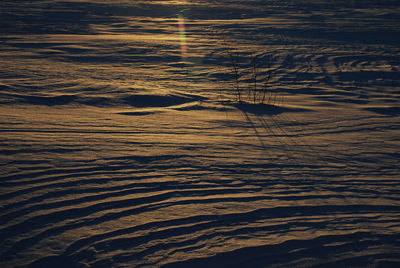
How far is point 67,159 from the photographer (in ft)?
9.51

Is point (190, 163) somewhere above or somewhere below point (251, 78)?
below

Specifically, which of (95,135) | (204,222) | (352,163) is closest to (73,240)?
(204,222)

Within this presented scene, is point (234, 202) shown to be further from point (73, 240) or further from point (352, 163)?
point (352, 163)

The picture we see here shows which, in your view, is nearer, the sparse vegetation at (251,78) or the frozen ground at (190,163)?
the frozen ground at (190,163)

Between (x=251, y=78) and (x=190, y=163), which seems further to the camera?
(x=251, y=78)

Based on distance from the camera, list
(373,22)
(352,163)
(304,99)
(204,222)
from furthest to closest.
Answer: (373,22)
(304,99)
(352,163)
(204,222)

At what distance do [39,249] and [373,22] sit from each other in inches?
495

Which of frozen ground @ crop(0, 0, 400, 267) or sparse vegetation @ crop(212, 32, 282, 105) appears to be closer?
frozen ground @ crop(0, 0, 400, 267)

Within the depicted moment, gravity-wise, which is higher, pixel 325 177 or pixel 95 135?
pixel 95 135

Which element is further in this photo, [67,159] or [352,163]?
[352,163]

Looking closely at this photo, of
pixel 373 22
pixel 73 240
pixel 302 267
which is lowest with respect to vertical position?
pixel 302 267

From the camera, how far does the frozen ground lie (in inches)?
82.0

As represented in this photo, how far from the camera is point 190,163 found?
3010mm

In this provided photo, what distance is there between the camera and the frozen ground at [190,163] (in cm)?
208
